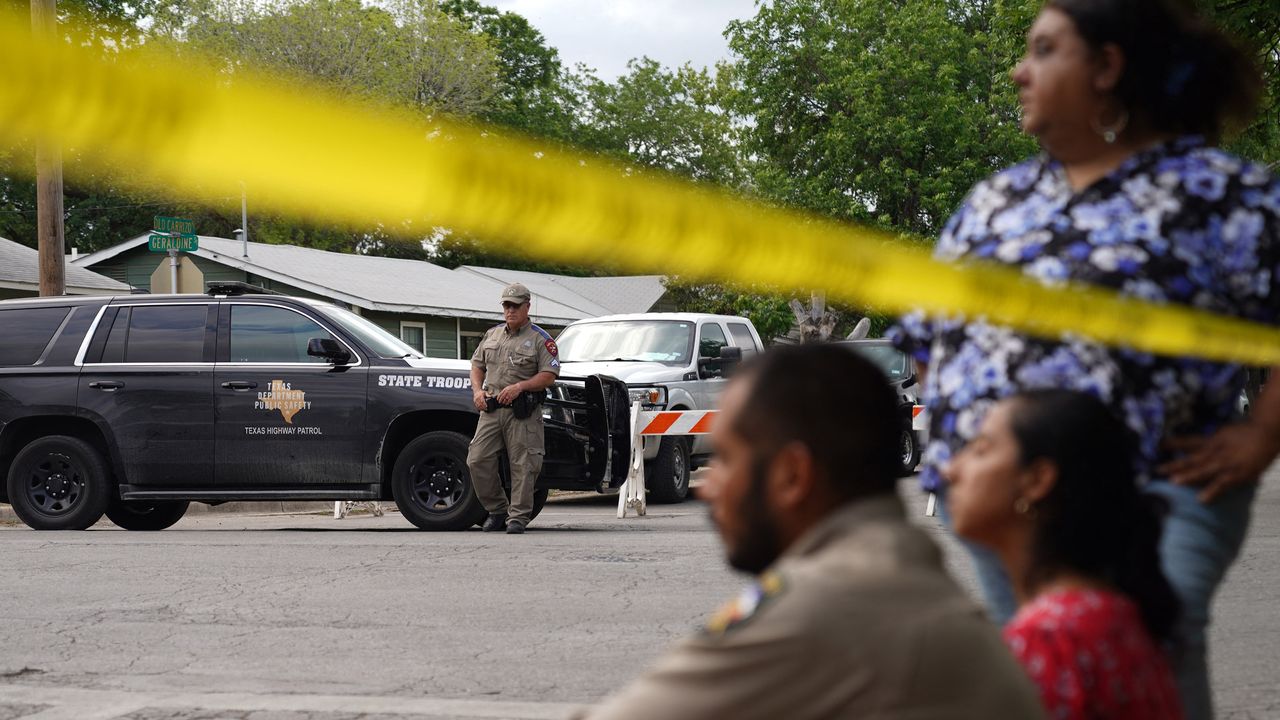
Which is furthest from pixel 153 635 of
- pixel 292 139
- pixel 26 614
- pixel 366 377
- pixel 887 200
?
pixel 887 200

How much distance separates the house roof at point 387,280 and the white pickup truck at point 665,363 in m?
17.1

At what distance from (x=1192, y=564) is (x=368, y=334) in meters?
11.2

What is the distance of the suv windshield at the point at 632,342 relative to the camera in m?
17.7

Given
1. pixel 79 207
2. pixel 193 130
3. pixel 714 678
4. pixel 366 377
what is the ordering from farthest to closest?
pixel 79 207 → pixel 366 377 → pixel 714 678 → pixel 193 130

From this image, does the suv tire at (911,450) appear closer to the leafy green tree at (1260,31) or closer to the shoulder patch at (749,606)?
the leafy green tree at (1260,31)

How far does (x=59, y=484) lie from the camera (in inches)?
537

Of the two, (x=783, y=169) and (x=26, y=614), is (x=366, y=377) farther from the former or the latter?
(x=783, y=169)

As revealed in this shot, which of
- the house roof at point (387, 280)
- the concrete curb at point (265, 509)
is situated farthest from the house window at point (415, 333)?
the concrete curb at point (265, 509)

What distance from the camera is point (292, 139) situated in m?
1.51

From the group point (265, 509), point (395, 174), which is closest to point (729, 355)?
point (265, 509)

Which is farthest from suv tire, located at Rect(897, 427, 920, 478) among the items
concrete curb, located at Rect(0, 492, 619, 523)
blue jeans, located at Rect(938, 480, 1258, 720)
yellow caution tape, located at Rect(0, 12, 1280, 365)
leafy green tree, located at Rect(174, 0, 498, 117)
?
leafy green tree, located at Rect(174, 0, 498, 117)

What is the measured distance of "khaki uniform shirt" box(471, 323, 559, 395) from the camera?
1255cm

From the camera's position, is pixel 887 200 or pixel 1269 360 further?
pixel 887 200

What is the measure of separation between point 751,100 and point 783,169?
2372 millimetres
